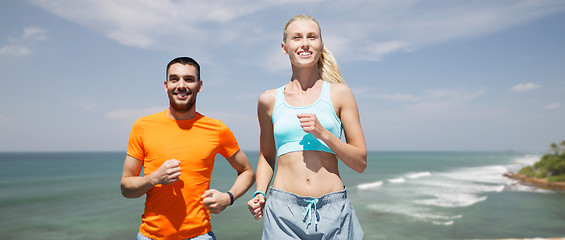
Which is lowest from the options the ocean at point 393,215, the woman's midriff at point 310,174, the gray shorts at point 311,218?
the ocean at point 393,215

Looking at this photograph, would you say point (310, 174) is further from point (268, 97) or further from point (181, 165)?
point (181, 165)

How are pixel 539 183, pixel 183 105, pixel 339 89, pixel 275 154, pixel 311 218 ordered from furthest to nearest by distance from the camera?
pixel 539 183
pixel 275 154
pixel 183 105
pixel 339 89
pixel 311 218

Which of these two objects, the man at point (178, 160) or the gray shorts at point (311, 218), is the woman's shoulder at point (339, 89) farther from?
the man at point (178, 160)

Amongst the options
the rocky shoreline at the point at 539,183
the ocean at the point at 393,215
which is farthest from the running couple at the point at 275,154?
the rocky shoreline at the point at 539,183

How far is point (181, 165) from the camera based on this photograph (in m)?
2.72

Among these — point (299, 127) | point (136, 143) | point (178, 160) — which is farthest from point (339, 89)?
point (136, 143)

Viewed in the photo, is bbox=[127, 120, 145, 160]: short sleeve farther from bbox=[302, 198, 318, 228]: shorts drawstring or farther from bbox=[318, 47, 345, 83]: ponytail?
bbox=[318, 47, 345, 83]: ponytail

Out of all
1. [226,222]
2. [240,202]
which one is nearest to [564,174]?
[240,202]

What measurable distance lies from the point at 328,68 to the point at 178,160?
4.14 ft

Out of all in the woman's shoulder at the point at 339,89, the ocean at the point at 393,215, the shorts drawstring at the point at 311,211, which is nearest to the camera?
the shorts drawstring at the point at 311,211

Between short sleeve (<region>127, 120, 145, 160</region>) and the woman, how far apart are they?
873 millimetres

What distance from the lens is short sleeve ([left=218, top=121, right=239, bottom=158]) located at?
9.62 ft

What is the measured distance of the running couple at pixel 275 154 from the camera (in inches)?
97.1

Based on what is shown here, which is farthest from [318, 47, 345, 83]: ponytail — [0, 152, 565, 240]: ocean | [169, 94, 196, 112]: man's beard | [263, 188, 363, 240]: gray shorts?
[0, 152, 565, 240]: ocean
